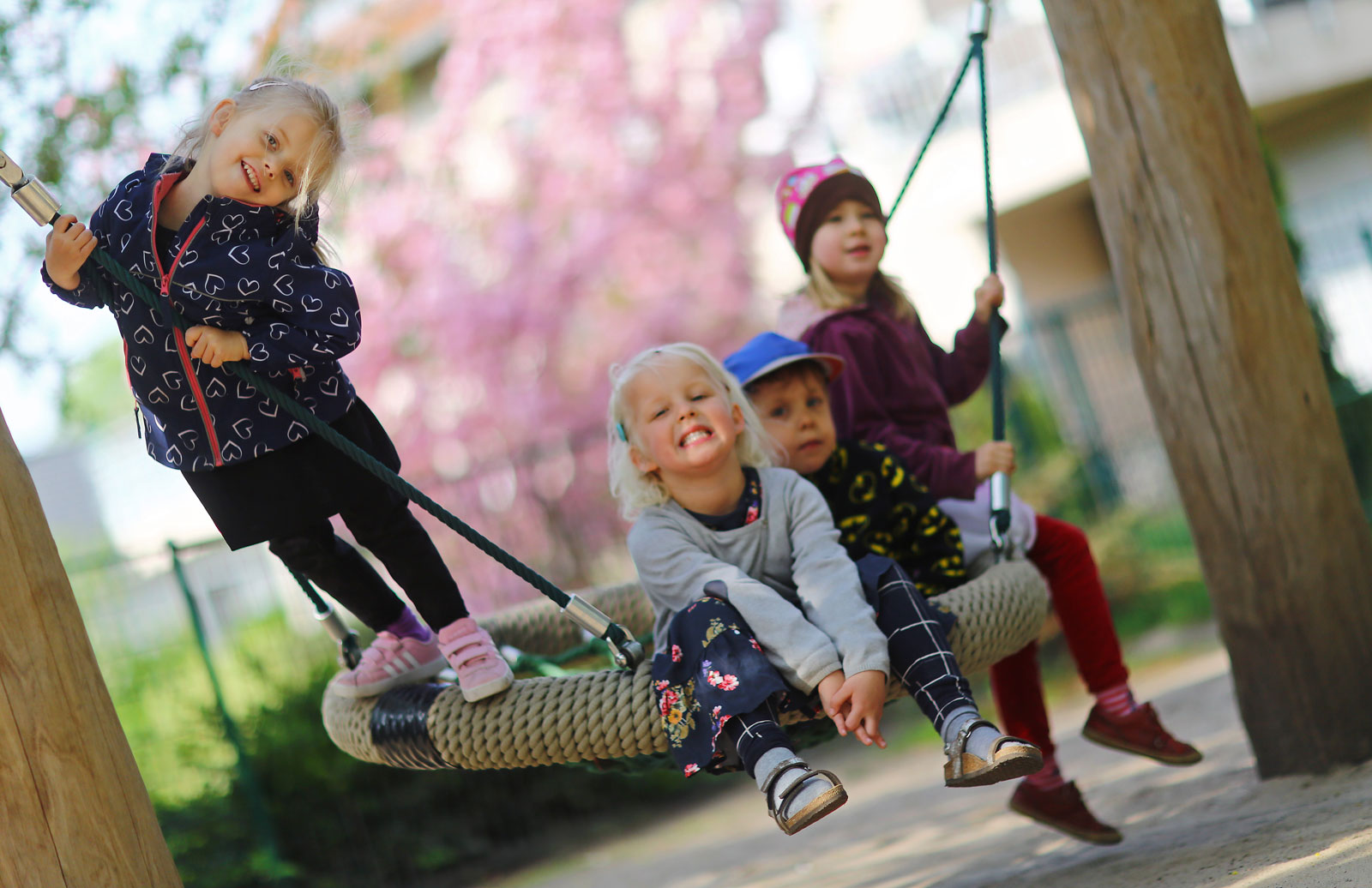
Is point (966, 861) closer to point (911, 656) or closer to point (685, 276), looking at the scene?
point (911, 656)

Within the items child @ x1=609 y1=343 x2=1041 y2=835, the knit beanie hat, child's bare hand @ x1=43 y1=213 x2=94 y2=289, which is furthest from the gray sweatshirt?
child's bare hand @ x1=43 y1=213 x2=94 y2=289

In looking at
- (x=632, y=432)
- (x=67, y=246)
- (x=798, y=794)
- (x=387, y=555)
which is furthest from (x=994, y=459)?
(x=67, y=246)

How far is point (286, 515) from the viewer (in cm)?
218

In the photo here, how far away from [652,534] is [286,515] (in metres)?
0.67

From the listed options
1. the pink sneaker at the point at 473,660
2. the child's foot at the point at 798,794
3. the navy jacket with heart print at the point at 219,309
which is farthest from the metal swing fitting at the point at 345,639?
the child's foot at the point at 798,794

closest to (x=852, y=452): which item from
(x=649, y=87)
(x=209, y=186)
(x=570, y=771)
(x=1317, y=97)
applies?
(x=209, y=186)

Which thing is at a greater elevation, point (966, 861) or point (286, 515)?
point (286, 515)

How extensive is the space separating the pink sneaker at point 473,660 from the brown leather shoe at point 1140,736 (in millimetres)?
1357

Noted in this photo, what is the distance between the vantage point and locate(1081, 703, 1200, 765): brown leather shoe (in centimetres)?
273

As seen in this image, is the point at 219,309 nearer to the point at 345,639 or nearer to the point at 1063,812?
the point at 345,639

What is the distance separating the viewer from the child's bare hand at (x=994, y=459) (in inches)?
103

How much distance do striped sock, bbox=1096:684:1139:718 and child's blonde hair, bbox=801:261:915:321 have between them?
1.02 m

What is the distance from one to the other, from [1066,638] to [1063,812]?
1.41 feet

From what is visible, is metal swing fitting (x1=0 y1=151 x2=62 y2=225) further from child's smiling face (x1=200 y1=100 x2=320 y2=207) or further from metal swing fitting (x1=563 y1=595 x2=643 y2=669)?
metal swing fitting (x1=563 y1=595 x2=643 y2=669)
